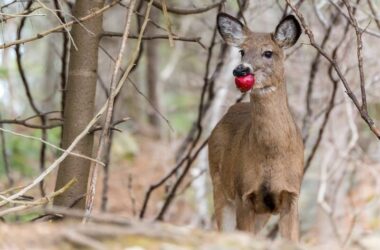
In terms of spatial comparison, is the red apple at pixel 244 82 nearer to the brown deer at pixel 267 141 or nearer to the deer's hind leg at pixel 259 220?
the brown deer at pixel 267 141

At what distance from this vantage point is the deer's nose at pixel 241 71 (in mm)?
6047

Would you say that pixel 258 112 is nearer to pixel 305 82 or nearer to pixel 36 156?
pixel 305 82

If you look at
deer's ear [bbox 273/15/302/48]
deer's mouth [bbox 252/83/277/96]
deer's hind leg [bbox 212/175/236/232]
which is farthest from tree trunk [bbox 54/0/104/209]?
deer's hind leg [bbox 212/175/236/232]

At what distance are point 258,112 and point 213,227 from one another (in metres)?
3.95

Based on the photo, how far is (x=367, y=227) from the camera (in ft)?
37.4

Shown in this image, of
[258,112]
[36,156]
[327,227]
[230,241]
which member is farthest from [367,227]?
[230,241]

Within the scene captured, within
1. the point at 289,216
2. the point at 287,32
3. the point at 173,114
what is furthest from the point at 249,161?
the point at 173,114

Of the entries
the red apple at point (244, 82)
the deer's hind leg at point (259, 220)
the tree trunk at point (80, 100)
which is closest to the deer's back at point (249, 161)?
the deer's hind leg at point (259, 220)

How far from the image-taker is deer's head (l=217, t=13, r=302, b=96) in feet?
21.0

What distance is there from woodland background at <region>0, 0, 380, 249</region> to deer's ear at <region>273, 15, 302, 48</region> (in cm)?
18

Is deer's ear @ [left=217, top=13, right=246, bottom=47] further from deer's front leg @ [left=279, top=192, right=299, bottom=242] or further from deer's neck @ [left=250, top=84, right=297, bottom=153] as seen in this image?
deer's front leg @ [left=279, top=192, right=299, bottom=242]

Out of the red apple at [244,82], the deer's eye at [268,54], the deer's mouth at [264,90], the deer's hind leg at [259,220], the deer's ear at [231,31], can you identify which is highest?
the deer's ear at [231,31]

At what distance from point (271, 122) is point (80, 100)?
4.52ft

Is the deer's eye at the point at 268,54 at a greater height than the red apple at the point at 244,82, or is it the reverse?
the deer's eye at the point at 268,54
